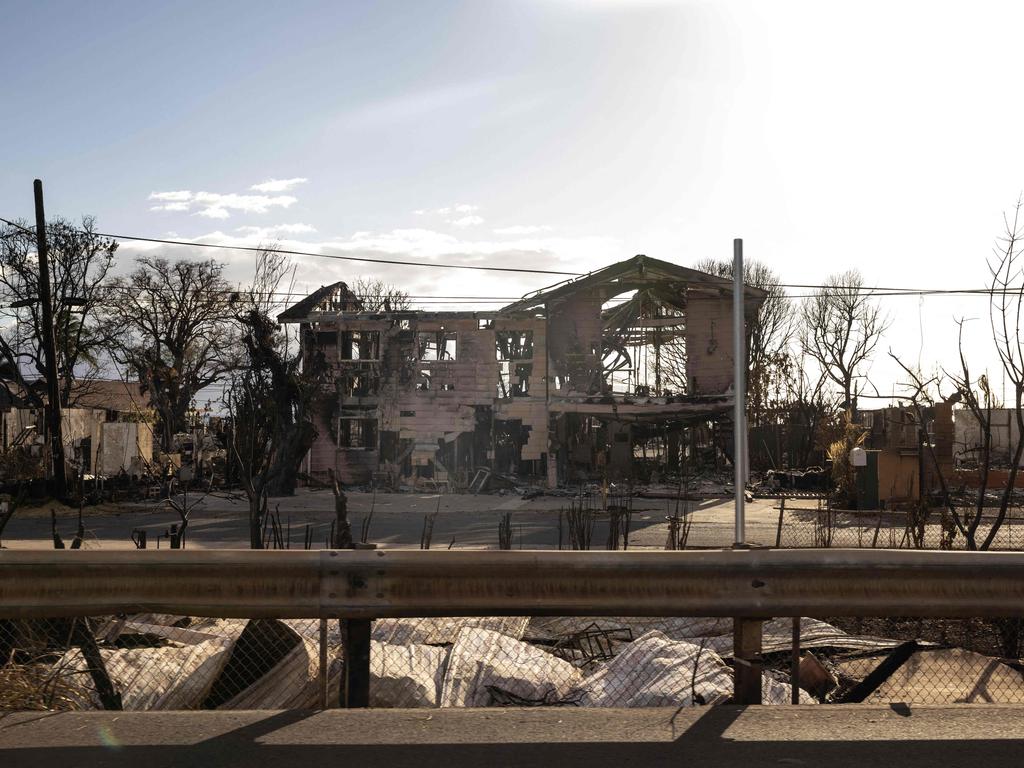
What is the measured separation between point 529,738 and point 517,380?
105ft

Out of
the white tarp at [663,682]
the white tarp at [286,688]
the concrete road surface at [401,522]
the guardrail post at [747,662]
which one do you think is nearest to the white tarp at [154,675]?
the white tarp at [286,688]

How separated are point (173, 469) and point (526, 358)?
44.6ft

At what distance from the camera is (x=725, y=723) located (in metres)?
4.70

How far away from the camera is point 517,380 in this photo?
36.5 meters

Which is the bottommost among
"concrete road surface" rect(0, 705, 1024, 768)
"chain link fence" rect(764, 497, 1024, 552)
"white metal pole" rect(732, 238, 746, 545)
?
"chain link fence" rect(764, 497, 1024, 552)

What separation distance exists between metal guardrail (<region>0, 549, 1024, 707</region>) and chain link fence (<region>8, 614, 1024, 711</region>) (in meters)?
0.35

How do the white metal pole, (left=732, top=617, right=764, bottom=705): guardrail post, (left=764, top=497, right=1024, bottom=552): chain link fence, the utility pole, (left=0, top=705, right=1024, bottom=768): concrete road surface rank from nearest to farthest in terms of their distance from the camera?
(left=0, top=705, right=1024, bottom=768): concrete road surface, (left=732, top=617, right=764, bottom=705): guardrail post, the white metal pole, (left=764, top=497, right=1024, bottom=552): chain link fence, the utility pole

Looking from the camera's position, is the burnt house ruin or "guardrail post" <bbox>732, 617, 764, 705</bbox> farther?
the burnt house ruin

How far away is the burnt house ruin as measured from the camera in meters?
34.6

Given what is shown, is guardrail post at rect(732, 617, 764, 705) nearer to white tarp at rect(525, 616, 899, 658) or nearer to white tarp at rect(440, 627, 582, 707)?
white tarp at rect(440, 627, 582, 707)

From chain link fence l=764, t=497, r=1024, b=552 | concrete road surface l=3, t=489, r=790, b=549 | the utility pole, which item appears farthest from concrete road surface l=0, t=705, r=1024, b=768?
the utility pole

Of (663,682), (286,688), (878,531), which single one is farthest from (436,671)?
(878,531)

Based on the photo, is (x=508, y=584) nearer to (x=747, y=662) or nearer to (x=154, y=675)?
(x=747, y=662)

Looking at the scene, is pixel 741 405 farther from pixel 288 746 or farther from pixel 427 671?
pixel 288 746
